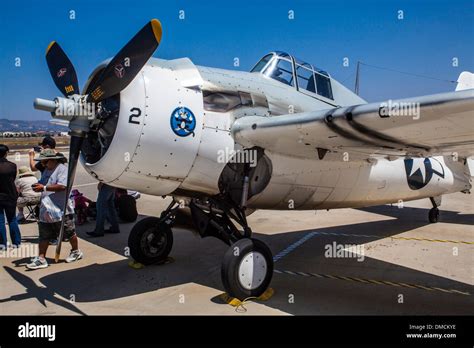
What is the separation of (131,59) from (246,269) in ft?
9.56

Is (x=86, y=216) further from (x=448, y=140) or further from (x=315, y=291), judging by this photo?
(x=448, y=140)

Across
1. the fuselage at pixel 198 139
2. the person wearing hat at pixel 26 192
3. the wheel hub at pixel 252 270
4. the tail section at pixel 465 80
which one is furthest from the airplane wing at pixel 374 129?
the tail section at pixel 465 80

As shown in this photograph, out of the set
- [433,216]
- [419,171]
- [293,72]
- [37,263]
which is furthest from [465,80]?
[37,263]

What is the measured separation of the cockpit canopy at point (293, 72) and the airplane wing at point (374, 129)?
4.02 feet

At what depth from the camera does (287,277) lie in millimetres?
6176

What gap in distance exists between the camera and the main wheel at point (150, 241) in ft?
21.4

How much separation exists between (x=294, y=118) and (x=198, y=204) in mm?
2091

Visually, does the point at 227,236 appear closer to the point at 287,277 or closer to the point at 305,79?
the point at 287,277

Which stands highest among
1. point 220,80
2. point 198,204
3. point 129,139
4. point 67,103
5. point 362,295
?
point 220,80

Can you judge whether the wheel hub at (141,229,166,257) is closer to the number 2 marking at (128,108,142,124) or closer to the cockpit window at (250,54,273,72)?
the number 2 marking at (128,108,142,124)

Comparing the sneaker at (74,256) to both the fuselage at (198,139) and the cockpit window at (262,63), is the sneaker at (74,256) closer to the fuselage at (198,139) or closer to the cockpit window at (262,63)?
the fuselage at (198,139)

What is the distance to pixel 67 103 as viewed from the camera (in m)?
4.74

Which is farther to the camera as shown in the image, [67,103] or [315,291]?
[315,291]
